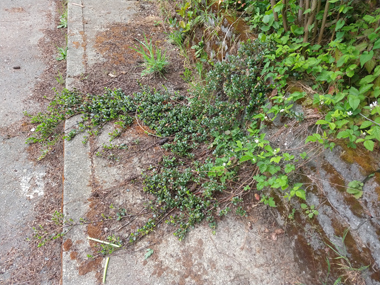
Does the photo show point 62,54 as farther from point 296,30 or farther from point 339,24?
point 339,24

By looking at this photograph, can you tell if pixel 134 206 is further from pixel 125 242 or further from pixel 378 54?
pixel 378 54

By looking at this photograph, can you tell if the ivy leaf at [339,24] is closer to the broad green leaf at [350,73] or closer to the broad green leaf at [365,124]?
the broad green leaf at [350,73]

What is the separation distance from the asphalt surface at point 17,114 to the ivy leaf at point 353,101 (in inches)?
115

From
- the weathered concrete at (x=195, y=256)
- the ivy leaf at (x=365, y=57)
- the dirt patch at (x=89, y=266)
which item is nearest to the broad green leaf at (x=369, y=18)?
the ivy leaf at (x=365, y=57)

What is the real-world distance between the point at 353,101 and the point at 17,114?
12.3 feet

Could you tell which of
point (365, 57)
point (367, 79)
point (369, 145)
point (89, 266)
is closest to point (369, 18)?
point (365, 57)

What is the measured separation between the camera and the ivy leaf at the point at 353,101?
170 centimetres

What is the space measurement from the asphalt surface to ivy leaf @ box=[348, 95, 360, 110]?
2910 millimetres

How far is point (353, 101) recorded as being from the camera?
173 centimetres

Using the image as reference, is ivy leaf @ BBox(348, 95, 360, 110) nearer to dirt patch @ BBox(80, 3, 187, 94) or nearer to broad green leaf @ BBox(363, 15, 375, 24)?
broad green leaf @ BBox(363, 15, 375, 24)

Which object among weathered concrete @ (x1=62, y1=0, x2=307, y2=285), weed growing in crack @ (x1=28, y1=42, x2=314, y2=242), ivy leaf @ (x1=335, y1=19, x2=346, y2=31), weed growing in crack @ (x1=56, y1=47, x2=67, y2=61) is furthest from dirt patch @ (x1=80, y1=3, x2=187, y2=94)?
ivy leaf @ (x1=335, y1=19, x2=346, y2=31)

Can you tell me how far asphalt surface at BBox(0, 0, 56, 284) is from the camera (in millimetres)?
2434

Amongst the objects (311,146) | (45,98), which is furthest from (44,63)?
(311,146)

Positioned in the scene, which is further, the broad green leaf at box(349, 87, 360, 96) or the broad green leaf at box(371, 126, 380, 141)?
the broad green leaf at box(349, 87, 360, 96)
